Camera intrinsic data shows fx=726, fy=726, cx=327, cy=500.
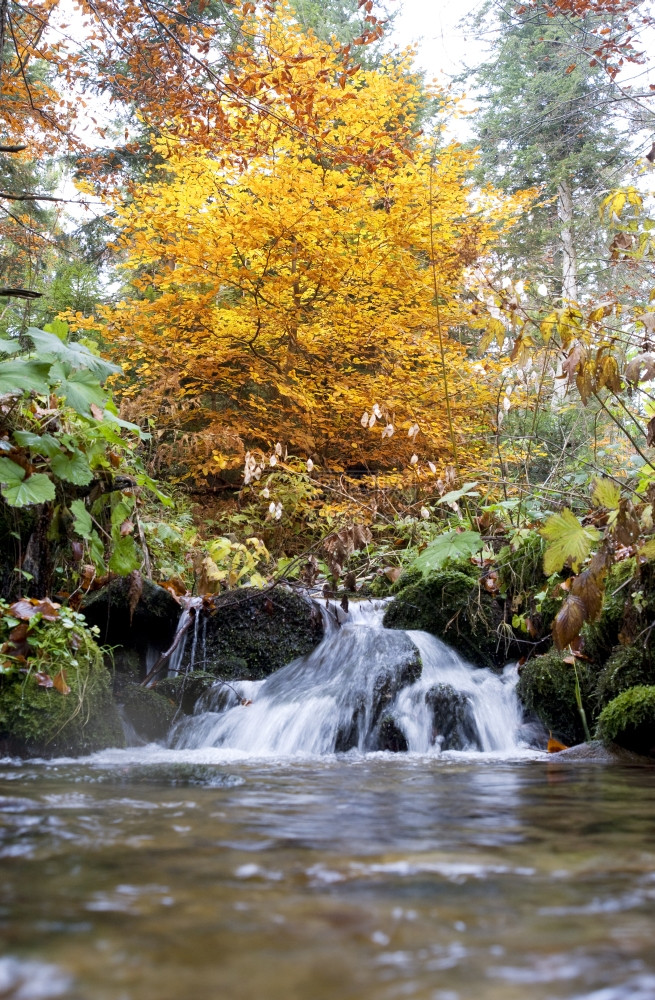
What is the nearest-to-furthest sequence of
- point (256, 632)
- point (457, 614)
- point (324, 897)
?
point (324, 897), point (457, 614), point (256, 632)

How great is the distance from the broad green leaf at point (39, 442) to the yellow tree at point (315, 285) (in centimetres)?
378

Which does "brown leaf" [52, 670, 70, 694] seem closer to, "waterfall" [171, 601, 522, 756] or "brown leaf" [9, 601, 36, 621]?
"brown leaf" [9, 601, 36, 621]

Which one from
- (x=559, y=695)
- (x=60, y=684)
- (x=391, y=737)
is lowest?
(x=391, y=737)

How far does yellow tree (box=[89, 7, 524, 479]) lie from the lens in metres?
7.45

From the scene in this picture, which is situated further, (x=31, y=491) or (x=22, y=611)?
(x=22, y=611)

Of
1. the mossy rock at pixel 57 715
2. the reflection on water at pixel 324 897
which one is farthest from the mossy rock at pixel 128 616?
the reflection on water at pixel 324 897

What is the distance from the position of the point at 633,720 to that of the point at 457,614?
72.0 inches

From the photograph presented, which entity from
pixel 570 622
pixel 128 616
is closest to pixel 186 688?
pixel 128 616

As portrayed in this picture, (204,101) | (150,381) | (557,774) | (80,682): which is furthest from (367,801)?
(150,381)

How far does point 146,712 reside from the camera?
14.1ft

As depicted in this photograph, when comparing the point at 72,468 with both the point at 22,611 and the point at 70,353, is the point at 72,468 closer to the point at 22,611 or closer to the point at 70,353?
the point at 70,353

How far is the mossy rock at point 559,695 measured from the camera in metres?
4.11

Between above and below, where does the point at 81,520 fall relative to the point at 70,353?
below

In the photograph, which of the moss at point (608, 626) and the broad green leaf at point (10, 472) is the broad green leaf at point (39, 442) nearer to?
the broad green leaf at point (10, 472)
